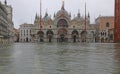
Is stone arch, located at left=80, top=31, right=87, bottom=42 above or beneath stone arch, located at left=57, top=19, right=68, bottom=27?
beneath

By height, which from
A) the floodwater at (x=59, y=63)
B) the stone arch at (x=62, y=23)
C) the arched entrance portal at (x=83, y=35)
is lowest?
the floodwater at (x=59, y=63)

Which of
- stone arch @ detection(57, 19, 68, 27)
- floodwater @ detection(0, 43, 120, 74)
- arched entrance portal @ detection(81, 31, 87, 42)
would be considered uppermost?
stone arch @ detection(57, 19, 68, 27)

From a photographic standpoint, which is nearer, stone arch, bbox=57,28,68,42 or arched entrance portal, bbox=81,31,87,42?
arched entrance portal, bbox=81,31,87,42

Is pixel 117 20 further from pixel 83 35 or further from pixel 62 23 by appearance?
pixel 62 23

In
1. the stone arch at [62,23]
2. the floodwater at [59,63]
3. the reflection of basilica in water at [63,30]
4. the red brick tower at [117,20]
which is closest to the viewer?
the floodwater at [59,63]

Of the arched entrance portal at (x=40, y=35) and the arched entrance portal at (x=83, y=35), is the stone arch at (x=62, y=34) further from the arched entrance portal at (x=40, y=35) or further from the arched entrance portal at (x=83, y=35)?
the arched entrance portal at (x=40, y=35)

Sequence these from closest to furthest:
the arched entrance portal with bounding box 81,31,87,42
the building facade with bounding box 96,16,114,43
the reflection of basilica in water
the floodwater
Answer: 1. the floodwater
2. the arched entrance portal with bounding box 81,31,87,42
3. the reflection of basilica in water
4. the building facade with bounding box 96,16,114,43

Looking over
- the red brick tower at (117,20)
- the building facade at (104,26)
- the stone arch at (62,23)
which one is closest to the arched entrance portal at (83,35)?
the stone arch at (62,23)

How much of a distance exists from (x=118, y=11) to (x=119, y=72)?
101 meters

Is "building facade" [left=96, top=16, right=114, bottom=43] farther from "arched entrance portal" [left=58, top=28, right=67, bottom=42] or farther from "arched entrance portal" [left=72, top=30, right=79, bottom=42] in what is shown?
"arched entrance portal" [left=58, top=28, right=67, bottom=42]

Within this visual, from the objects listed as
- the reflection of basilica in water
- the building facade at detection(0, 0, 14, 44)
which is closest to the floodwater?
the building facade at detection(0, 0, 14, 44)

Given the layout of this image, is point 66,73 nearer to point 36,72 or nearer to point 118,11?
point 36,72

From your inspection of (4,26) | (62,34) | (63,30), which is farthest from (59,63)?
(63,30)

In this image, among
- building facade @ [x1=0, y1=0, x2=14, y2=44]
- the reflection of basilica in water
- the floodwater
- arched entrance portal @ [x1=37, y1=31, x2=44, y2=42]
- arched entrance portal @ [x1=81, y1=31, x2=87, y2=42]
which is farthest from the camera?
the reflection of basilica in water
